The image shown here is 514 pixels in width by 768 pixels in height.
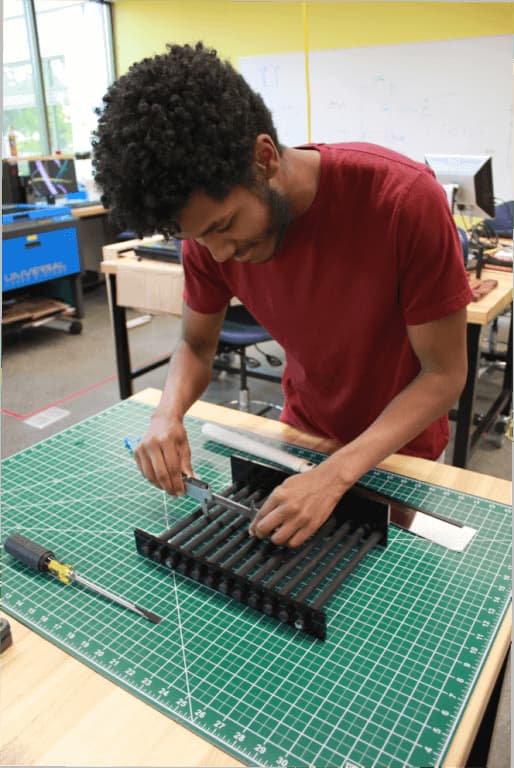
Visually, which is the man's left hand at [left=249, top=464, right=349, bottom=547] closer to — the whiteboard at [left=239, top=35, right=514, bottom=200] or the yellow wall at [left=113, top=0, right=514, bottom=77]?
the yellow wall at [left=113, top=0, right=514, bottom=77]

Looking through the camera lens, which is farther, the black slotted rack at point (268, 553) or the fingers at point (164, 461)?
the fingers at point (164, 461)

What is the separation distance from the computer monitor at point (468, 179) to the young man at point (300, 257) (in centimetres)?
187

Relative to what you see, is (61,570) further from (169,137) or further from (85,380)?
(85,380)

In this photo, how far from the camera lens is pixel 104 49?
6.35m

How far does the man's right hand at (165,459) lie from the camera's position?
42.2 inches

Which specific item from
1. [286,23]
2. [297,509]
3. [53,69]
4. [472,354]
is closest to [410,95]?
[286,23]

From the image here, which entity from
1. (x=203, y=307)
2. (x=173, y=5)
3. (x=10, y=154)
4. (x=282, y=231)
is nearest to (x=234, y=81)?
(x=282, y=231)

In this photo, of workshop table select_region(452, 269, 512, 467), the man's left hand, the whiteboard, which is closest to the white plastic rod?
the man's left hand

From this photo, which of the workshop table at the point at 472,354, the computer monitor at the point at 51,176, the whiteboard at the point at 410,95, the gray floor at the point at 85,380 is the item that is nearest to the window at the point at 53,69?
the computer monitor at the point at 51,176

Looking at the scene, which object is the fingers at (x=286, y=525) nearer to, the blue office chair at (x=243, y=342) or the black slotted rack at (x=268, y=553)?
the black slotted rack at (x=268, y=553)

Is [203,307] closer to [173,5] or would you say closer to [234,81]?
[234,81]

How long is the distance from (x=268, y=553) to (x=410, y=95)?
473cm

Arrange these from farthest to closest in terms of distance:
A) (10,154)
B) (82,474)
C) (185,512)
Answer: (10,154) < (82,474) < (185,512)

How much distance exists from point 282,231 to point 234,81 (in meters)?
0.26
